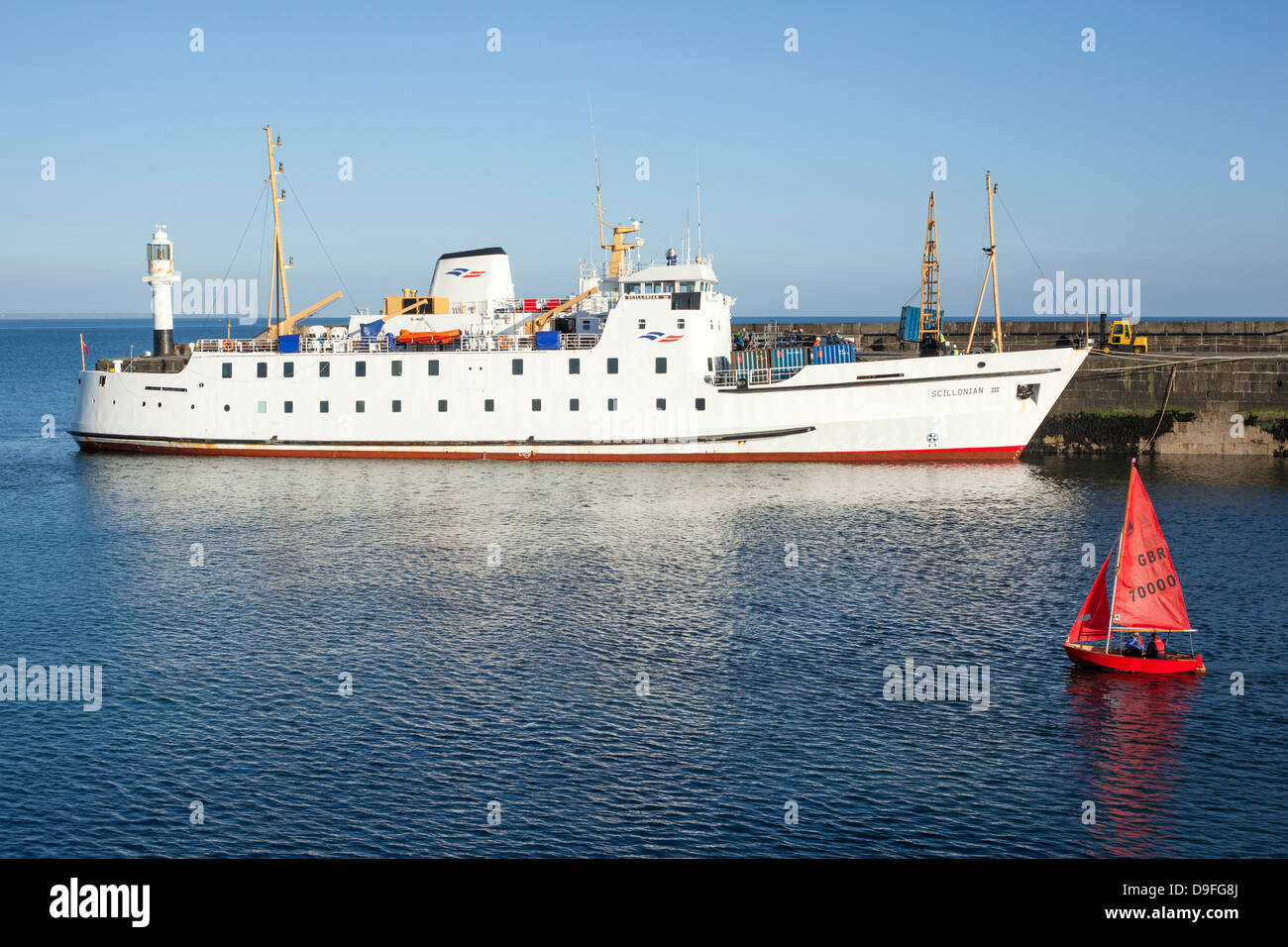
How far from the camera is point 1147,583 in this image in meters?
22.3

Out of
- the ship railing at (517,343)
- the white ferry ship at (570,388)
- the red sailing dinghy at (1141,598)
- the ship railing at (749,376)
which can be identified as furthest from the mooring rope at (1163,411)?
the red sailing dinghy at (1141,598)

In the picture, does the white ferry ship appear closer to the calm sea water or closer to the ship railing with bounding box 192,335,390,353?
the ship railing with bounding box 192,335,390,353

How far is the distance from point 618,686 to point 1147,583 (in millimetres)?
11046

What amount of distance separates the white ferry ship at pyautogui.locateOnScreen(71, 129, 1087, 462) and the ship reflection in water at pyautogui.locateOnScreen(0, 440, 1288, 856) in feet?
27.4

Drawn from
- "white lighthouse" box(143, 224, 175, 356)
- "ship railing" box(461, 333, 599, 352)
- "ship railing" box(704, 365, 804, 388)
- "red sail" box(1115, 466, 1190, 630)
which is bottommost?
"red sail" box(1115, 466, 1190, 630)

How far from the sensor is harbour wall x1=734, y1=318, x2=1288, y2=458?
167ft

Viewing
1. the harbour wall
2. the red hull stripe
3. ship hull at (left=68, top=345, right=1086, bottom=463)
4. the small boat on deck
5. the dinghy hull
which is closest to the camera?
the dinghy hull

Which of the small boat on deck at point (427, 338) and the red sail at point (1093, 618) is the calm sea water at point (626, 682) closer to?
the red sail at point (1093, 618)

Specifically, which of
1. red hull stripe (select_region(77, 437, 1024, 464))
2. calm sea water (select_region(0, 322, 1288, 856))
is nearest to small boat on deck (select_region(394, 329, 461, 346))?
red hull stripe (select_region(77, 437, 1024, 464))

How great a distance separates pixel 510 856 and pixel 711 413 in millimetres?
35769

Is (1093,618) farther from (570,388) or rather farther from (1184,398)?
(1184,398)

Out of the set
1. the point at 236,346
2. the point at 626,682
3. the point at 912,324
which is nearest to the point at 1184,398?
the point at 912,324
